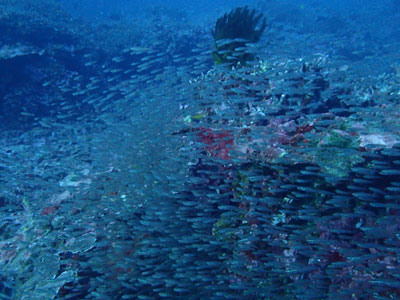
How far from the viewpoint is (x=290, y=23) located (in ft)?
102

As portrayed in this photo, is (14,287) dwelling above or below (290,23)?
below

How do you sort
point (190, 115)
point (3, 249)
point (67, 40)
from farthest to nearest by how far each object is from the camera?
point (67, 40)
point (190, 115)
point (3, 249)

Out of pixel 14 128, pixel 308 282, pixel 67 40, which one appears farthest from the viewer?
pixel 67 40

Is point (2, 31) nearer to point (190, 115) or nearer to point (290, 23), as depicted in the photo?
point (190, 115)

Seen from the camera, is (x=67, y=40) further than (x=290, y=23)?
No

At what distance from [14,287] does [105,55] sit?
1456 centimetres

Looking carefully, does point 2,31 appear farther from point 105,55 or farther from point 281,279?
point 281,279

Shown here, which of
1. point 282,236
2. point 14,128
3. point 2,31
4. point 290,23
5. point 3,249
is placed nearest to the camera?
point 282,236

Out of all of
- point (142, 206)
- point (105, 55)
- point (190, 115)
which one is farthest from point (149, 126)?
point (105, 55)

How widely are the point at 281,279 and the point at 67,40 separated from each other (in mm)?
17441

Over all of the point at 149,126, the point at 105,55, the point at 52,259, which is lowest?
the point at 52,259

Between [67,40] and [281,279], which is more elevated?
[67,40]

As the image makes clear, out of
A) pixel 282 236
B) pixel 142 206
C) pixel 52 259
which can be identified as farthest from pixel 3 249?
pixel 282 236

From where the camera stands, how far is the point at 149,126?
7.24 metres
